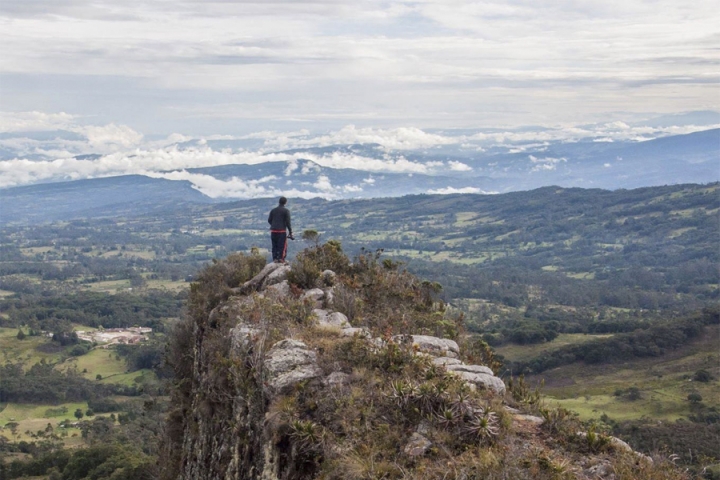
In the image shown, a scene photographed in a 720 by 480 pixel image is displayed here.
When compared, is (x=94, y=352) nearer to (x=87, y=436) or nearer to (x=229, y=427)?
(x=87, y=436)

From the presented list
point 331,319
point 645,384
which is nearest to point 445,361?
point 331,319

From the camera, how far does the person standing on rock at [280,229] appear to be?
19891 mm

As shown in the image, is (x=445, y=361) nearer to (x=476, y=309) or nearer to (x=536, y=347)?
(x=536, y=347)

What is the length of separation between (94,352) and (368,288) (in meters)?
88.7

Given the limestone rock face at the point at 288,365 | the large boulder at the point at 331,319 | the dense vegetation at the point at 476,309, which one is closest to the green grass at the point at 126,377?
the dense vegetation at the point at 476,309

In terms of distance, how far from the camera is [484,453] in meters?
8.37

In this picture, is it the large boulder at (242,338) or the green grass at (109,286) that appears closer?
the large boulder at (242,338)

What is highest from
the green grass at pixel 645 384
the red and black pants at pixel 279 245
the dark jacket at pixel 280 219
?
the dark jacket at pixel 280 219

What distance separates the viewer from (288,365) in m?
11.1

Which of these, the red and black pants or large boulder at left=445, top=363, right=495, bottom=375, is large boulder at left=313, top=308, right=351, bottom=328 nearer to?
large boulder at left=445, top=363, right=495, bottom=375

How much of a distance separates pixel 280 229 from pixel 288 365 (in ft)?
30.7

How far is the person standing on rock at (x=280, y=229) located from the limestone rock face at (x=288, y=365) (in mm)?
8406

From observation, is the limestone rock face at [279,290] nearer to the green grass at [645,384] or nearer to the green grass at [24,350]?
the green grass at [645,384]

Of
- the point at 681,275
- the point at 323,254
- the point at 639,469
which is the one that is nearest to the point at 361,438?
the point at 639,469
